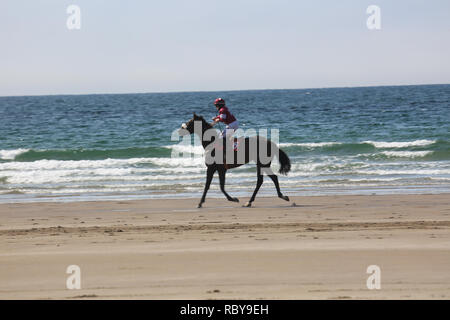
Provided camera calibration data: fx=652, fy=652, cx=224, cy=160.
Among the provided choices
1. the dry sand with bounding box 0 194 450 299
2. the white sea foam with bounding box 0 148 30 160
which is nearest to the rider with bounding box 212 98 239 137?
the dry sand with bounding box 0 194 450 299

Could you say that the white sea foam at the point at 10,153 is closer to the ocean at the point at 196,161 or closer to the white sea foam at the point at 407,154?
the ocean at the point at 196,161

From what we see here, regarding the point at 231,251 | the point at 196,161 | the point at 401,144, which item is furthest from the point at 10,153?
the point at 231,251

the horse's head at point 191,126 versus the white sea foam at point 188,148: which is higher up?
the horse's head at point 191,126

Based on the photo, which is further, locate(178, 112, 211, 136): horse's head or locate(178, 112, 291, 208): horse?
locate(178, 112, 291, 208): horse

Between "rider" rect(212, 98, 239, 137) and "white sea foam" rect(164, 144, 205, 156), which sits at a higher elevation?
"rider" rect(212, 98, 239, 137)

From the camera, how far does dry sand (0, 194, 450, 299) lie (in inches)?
255

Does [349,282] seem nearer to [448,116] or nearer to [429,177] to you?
[429,177]

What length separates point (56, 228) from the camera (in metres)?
10.8

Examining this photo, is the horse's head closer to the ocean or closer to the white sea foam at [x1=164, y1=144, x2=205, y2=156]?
the ocean

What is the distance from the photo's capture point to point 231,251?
322 inches

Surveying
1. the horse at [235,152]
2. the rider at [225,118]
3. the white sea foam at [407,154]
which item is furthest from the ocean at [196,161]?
the rider at [225,118]

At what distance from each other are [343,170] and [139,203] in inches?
327

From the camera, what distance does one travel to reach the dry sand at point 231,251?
6.46 metres
